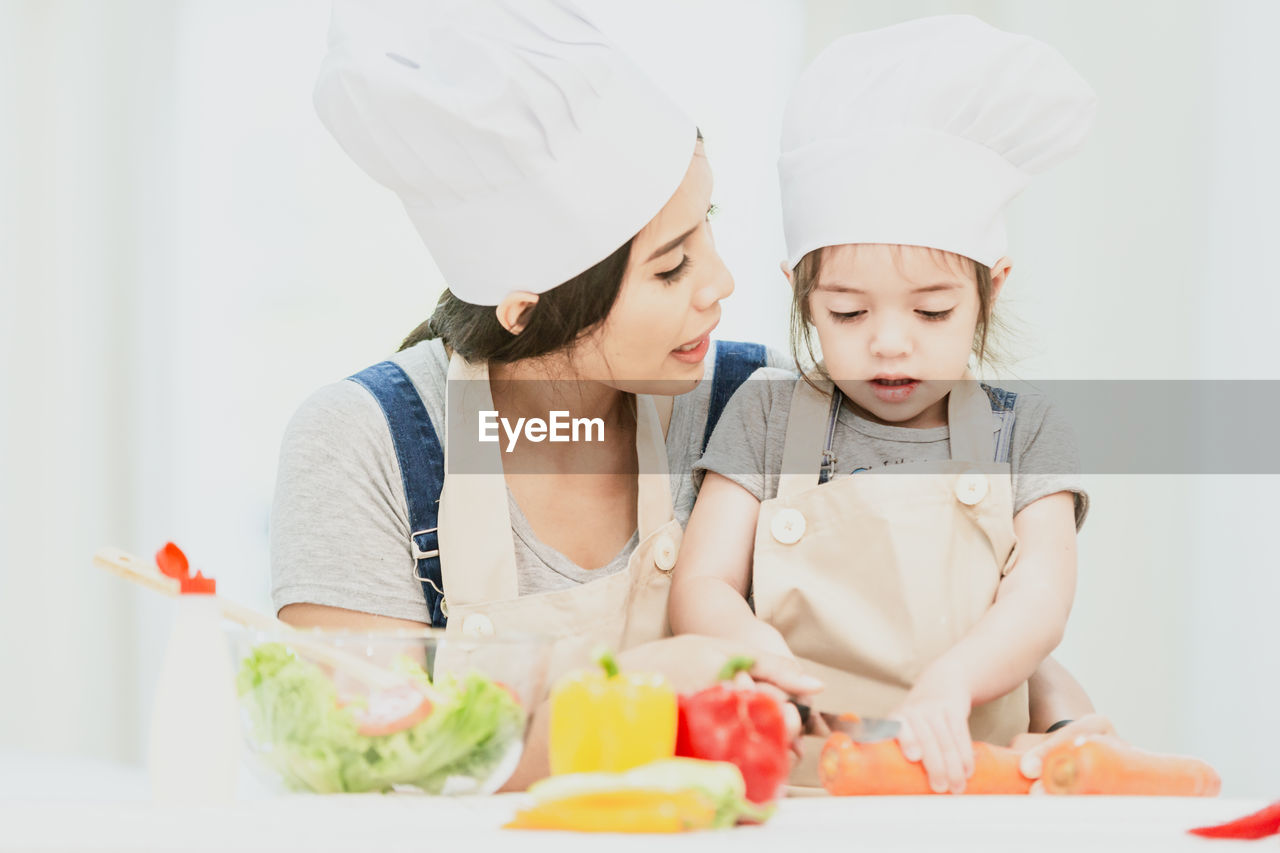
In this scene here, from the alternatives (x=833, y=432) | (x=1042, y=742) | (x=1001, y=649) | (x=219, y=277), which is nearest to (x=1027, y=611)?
(x=1001, y=649)

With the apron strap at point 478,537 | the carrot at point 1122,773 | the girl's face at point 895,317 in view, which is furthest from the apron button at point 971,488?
the apron strap at point 478,537

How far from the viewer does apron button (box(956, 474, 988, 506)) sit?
1.20 metres

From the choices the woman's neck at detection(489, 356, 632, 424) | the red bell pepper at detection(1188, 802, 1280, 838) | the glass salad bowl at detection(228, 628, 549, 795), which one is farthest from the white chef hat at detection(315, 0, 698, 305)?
the red bell pepper at detection(1188, 802, 1280, 838)

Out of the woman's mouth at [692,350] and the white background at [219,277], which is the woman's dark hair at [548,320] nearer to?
the woman's mouth at [692,350]

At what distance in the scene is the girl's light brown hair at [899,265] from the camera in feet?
3.98

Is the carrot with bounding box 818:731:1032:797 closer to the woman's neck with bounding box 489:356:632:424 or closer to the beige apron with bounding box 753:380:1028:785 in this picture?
the beige apron with bounding box 753:380:1028:785

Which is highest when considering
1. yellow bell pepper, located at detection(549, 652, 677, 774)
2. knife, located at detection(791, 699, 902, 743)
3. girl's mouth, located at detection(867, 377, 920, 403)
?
girl's mouth, located at detection(867, 377, 920, 403)

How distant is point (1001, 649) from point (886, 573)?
0.15 metres

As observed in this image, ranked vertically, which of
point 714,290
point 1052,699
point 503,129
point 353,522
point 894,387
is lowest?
point 1052,699

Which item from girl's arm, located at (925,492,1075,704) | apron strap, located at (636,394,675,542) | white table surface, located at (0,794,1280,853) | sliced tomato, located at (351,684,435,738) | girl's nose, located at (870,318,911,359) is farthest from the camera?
apron strap, located at (636,394,675,542)

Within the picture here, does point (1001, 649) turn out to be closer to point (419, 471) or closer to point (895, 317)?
point (895, 317)

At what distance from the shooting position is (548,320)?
48.5 inches

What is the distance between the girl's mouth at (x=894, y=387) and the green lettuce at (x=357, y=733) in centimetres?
59

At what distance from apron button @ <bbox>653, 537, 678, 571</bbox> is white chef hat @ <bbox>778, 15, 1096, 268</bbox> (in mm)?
341
